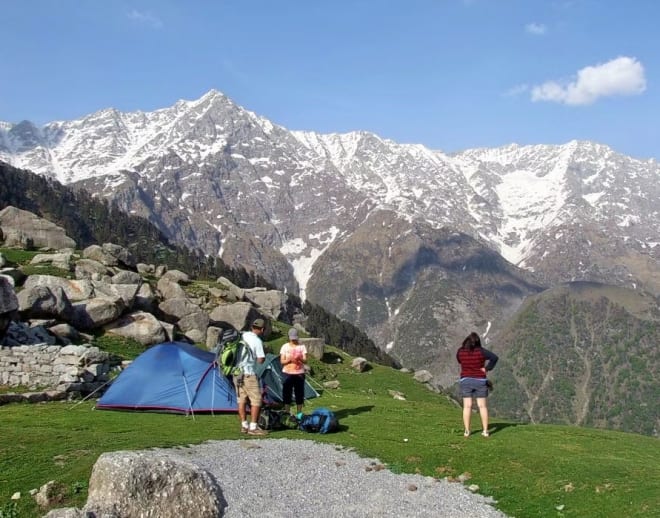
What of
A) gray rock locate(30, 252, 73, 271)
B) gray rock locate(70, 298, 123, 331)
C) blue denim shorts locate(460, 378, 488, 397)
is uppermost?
gray rock locate(30, 252, 73, 271)

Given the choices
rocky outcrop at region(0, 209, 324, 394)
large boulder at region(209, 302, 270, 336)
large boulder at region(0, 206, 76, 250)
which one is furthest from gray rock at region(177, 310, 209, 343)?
large boulder at region(0, 206, 76, 250)

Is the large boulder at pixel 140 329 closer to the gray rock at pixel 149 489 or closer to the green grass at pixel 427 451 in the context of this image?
the green grass at pixel 427 451

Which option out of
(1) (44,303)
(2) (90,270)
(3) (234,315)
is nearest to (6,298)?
(1) (44,303)

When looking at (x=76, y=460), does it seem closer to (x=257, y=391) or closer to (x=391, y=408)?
(x=257, y=391)

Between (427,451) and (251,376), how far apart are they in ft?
23.8

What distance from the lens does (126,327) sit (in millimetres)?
46125

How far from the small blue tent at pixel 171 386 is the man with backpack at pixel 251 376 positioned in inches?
224

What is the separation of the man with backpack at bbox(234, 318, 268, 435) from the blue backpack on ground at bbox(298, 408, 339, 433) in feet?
5.30

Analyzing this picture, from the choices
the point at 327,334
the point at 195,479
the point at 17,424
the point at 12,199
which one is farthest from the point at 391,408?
the point at 12,199

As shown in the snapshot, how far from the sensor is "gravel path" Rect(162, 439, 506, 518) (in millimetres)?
15008

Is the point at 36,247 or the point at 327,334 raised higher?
the point at 36,247

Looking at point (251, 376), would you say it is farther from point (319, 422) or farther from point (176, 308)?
point (176, 308)

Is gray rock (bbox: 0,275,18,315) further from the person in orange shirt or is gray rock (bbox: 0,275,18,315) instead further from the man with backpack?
the person in orange shirt

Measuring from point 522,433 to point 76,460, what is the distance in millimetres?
17125
